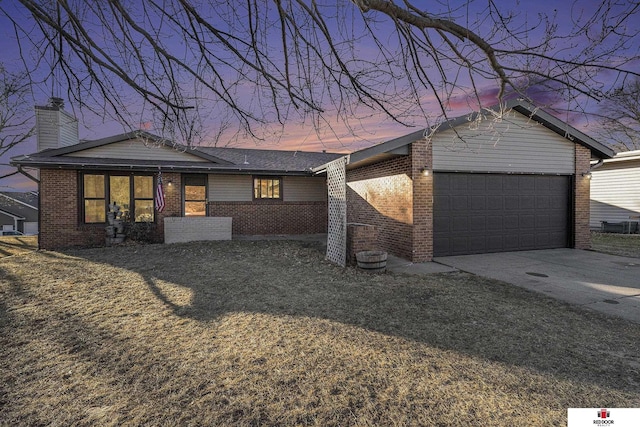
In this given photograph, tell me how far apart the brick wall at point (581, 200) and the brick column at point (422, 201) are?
5.36 meters

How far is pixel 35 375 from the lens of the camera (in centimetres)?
302

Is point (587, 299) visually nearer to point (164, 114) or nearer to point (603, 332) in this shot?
point (603, 332)

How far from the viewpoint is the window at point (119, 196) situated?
40.7 ft

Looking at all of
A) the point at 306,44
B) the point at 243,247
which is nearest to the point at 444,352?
the point at 306,44

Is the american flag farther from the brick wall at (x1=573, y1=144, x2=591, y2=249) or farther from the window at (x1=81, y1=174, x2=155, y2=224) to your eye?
the brick wall at (x1=573, y1=144, x2=591, y2=249)

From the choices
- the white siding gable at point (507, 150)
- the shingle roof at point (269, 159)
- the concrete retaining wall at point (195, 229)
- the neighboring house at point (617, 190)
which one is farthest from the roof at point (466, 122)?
the neighboring house at point (617, 190)

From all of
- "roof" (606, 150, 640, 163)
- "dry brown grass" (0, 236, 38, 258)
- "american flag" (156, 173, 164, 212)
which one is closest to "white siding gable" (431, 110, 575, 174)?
"roof" (606, 150, 640, 163)

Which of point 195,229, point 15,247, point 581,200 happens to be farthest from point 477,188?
point 15,247

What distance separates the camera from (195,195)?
14141 mm

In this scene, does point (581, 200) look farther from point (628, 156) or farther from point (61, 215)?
point (61, 215)

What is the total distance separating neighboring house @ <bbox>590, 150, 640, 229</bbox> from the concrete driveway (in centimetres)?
867

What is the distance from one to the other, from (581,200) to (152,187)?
603 inches

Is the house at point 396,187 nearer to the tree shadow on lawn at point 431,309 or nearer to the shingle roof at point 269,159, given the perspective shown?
the shingle roof at point 269,159

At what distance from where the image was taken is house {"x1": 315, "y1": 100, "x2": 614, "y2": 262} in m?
8.50
